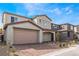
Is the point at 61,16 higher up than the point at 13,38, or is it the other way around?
the point at 61,16

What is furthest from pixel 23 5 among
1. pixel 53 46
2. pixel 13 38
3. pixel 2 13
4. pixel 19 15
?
pixel 53 46

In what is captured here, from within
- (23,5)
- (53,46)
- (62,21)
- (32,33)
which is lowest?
(53,46)

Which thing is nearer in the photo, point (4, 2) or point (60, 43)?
point (4, 2)

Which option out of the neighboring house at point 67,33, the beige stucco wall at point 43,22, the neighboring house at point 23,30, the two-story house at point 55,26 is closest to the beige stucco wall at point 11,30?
the neighboring house at point 23,30

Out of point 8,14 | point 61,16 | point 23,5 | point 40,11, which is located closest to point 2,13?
point 8,14

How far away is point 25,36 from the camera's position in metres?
12.6

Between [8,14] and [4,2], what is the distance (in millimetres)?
1353

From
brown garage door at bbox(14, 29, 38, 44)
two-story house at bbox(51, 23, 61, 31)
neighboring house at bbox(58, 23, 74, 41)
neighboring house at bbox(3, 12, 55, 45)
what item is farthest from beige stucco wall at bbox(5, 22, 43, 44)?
neighboring house at bbox(58, 23, 74, 41)

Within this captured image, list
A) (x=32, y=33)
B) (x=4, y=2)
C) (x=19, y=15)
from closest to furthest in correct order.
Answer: (x=4, y=2), (x=19, y=15), (x=32, y=33)

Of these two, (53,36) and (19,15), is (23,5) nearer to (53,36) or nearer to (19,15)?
(19,15)

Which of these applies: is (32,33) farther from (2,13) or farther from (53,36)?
(2,13)

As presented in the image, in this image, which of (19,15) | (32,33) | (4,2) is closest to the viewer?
(4,2)

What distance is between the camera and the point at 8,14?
12648mm

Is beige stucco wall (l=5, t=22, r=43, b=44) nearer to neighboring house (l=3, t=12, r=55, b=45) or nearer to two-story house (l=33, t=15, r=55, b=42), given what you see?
neighboring house (l=3, t=12, r=55, b=45)
